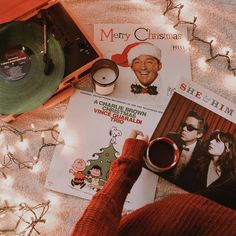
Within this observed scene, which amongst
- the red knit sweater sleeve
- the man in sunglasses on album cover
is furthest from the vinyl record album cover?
the red knit sweater sleeve

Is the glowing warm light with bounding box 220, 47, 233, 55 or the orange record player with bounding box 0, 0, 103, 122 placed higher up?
the glowing warm light with bounding box 220, 47, 233, 55

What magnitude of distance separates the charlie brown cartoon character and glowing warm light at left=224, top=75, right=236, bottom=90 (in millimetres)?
362

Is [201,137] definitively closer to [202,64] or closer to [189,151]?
[189,151]

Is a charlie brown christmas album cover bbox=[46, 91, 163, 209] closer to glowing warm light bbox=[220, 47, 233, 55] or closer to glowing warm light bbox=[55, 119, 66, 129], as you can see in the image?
glowing warm light bbox=[55, 119, 66, 129]

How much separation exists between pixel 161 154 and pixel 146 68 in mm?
201

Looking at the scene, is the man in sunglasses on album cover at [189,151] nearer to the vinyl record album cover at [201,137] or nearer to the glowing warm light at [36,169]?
the vinyl record album cover at [201,137]

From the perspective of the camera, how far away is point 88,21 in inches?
35.5

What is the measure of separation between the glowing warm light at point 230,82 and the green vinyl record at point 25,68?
0.36 metres

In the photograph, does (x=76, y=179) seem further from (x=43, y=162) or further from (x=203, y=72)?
(x=203, y=72)

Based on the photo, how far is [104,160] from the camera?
0.81 meters

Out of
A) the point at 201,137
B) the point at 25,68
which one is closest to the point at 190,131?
the point at 201,137

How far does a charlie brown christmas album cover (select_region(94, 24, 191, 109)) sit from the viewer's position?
2.80ft

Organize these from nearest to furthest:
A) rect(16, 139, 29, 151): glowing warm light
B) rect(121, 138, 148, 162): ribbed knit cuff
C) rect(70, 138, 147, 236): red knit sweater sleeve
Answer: rect(70, 138, 147, 236): red knit sweater sleeve → rect(121, 138, 148, 162): ribbed knit cuff → rect(16, 139, 29, 151): glowing warm light

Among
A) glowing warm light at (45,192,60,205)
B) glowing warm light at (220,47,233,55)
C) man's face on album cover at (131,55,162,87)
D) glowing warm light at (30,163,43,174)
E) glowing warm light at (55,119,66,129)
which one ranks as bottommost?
glowing warm light at (45,192,60,205)
